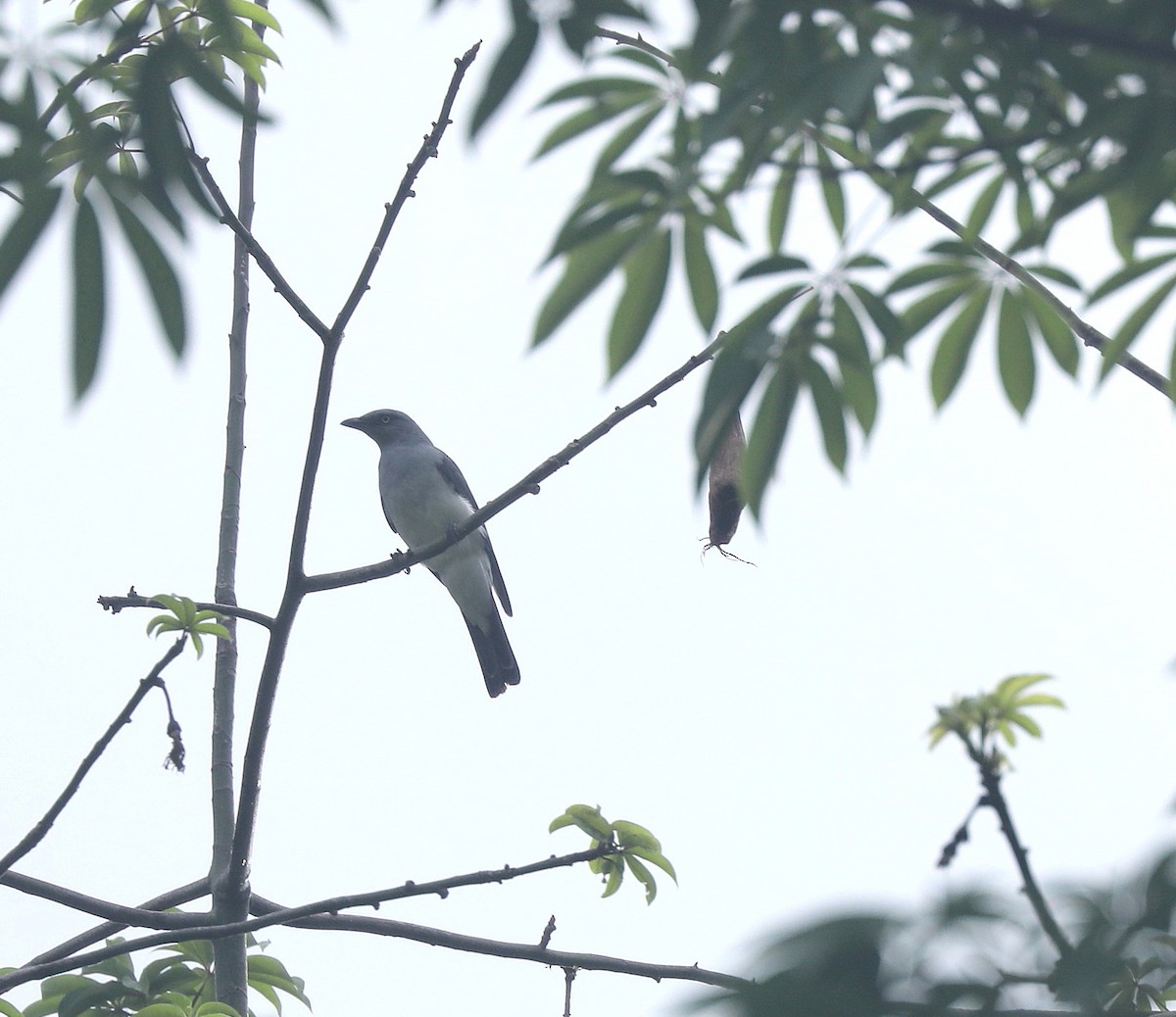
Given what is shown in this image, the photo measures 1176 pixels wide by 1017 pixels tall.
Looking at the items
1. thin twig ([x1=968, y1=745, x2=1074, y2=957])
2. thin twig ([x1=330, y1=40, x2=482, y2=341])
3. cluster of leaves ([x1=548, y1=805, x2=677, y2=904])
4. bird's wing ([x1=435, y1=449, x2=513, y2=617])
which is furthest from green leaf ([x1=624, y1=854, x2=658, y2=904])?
bird's wing ([x1=435, y1=449, x2=513, y2=617])

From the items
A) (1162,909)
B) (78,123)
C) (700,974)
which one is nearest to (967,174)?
(1162,909)

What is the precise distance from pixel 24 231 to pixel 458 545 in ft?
25.0

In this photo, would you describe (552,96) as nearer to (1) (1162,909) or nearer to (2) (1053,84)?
(2) (1053,84)

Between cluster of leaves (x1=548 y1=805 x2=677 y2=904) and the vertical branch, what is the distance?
43.5 inches

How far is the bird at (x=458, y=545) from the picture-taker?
30.7 feet

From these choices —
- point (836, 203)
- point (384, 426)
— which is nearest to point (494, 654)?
point (384, 426)

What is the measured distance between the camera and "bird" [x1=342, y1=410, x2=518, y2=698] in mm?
9367

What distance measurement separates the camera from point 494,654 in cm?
957

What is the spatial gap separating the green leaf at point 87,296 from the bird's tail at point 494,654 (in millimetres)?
7622

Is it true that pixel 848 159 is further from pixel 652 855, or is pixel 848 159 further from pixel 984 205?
pixel 652 855

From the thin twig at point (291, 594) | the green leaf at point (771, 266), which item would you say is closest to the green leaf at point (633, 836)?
the thin twig at point (291, 594)

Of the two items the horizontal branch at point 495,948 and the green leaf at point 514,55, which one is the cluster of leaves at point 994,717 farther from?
the horizontal branch at point 495,948

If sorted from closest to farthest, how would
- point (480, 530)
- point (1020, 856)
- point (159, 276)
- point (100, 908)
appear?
point (1020, 856) < point (159, 276) < point (100, 908) < point (480, 530)

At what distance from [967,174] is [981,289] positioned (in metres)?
0.27
